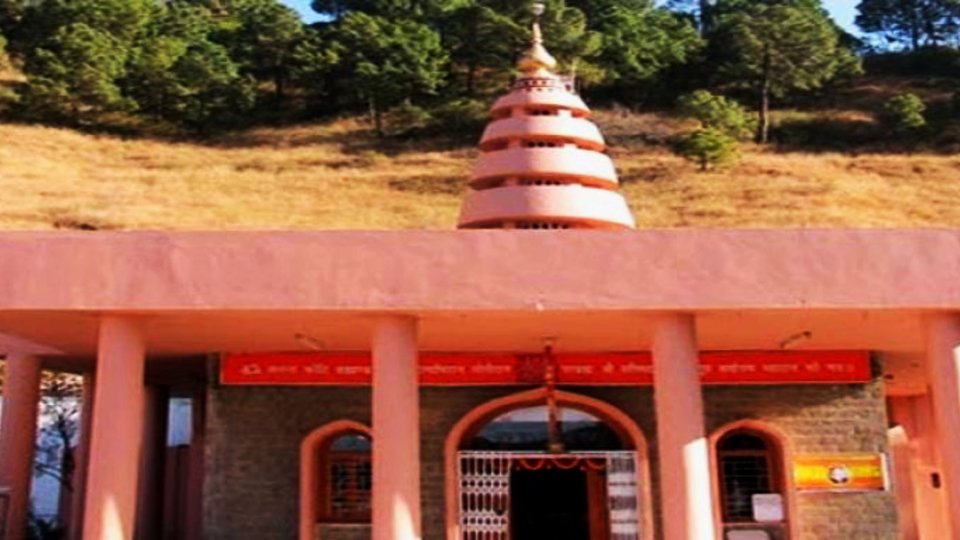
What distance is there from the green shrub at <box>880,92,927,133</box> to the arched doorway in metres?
43.9

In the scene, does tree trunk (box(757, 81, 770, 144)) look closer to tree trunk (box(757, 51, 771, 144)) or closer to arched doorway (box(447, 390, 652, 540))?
tree trunk (box(757, 51, 771, 144))

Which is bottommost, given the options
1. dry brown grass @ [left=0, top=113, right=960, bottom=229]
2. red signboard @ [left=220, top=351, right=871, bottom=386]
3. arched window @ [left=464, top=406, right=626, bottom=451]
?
arched window @ [left=464, top=406, right=626, bottom=451]

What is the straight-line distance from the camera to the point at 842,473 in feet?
40.3

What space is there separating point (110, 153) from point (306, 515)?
39032 mm

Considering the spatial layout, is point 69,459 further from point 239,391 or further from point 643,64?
point 643,64

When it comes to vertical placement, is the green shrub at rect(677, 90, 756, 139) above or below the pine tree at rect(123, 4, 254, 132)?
below

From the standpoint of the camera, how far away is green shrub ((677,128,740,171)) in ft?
153

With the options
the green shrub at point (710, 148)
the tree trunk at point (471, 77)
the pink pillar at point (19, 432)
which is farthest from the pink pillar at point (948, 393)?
the tree trunk at point (471, 77)

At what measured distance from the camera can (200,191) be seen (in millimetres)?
42844

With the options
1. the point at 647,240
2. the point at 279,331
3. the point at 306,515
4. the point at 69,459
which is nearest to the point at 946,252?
the point at 647,240

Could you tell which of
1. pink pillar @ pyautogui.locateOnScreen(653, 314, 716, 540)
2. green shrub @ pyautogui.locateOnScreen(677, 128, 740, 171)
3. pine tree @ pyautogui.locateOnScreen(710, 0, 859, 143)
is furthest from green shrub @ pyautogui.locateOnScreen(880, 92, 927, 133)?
pink pillar @ pyautogui.locateOnScreen(653, 314, 716, 540)

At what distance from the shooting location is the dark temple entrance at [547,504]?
14216mm

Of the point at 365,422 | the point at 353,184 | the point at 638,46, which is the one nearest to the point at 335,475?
the point at 365,422

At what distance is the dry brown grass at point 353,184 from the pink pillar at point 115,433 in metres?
27.2
